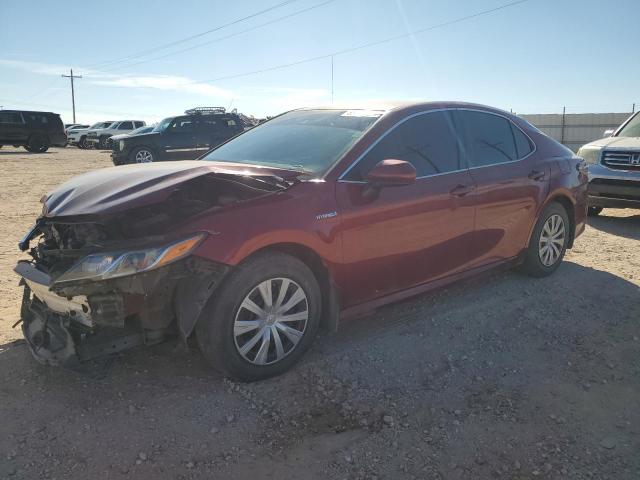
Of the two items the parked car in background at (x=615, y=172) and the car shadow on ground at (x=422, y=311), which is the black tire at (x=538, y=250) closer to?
the car shadow on ground at (x=422, y=311)

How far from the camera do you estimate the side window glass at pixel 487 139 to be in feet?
14.7

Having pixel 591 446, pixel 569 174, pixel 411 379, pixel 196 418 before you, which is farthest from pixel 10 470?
pixel 569 174

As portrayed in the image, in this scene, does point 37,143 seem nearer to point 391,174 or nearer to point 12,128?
point 12,128

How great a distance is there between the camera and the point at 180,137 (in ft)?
53.3

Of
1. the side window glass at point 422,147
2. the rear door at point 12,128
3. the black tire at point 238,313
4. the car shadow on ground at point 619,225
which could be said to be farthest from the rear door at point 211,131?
the rear door at point 12,128

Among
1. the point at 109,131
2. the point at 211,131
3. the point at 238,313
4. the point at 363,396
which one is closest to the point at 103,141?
the point at 109,131

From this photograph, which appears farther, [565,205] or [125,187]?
[565,205]

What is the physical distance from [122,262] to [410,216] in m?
2.00

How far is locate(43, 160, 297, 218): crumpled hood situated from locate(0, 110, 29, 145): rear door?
26.9 metres

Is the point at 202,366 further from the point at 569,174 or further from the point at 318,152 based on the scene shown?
the point at 569,174

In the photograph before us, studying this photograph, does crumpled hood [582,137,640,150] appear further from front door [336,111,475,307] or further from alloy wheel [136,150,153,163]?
alloy wheel [136,150,153,163]

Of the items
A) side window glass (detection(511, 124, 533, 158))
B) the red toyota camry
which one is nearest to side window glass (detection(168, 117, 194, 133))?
the red toyota camry

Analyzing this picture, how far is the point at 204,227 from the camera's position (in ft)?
9.71

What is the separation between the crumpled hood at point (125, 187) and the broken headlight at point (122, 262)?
0.99 feet
